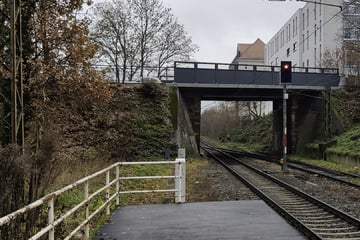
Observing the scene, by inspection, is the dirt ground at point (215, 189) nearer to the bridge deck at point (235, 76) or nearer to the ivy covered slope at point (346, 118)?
the ivy covered slope at point (346, 118)

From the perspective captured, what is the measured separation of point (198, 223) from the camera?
8828mm

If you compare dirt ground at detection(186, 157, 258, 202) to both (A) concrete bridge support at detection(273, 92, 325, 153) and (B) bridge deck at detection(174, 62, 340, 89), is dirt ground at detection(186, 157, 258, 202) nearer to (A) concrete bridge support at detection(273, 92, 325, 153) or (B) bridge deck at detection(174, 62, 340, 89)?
(B) bridge deck at detection(174, 62, 340, 89)

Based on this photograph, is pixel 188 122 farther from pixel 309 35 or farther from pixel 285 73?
pixel 309 35

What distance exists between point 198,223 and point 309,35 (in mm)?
67183

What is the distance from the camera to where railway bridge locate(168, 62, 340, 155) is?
35.6m

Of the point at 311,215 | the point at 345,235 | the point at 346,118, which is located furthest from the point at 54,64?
the point at 346,118

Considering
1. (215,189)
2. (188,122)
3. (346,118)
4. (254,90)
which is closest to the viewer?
(215,189)

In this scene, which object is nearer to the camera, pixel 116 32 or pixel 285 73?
pixel 285 73

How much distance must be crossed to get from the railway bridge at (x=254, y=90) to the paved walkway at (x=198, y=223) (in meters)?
21.9

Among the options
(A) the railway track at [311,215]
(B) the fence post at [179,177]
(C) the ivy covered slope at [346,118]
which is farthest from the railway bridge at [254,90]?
(B) the fence post at [179,177]

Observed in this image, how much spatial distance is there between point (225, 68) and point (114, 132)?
429 inches

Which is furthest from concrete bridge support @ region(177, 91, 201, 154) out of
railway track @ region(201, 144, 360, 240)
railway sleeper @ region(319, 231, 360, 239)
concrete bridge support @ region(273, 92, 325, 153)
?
railway sleeper @ region(319, 231, 360, 239)

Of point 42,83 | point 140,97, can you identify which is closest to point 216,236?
point 42,83

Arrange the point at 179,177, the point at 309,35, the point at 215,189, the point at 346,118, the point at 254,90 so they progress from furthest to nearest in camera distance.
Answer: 1. the point at 309,35
2. the point at 254,90
3. the point at 346,118
4. the point at 215,189
5. the point at 179,177
